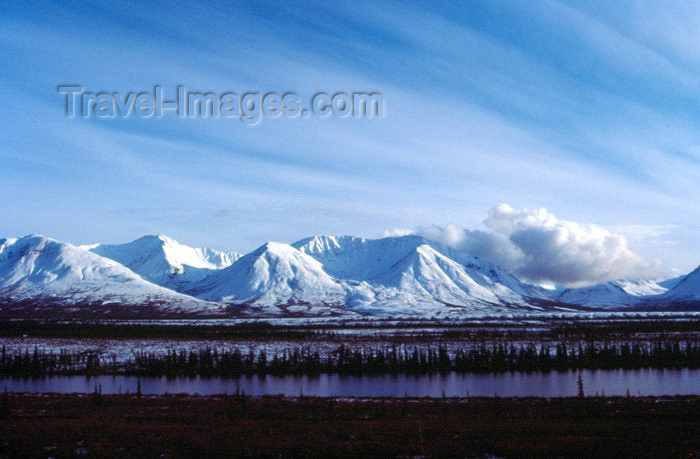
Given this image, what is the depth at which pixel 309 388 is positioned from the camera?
64.8 meters

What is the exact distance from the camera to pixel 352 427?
3459 centimetres

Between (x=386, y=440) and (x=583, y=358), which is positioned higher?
(x=386, y=440)

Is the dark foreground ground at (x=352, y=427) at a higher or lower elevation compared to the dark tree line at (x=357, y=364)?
higher

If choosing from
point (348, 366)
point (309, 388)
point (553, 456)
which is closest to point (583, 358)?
point (348, 366)

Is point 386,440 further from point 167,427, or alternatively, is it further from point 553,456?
point 167,427

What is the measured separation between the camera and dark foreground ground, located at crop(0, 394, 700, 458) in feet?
90.6

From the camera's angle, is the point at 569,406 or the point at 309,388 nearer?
the point at 569,406

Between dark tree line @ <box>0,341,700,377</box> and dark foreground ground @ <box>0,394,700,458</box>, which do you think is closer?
dark foreground ground @ <box>0,394,700,458</box>

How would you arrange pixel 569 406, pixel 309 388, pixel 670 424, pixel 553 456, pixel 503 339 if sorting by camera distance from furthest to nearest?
1. pixel 503 339
2. pixel 309 388
3. pixel 569 406
4. pixel 670 424
5. pixel 553 456

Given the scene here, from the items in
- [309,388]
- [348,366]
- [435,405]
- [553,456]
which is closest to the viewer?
[553,456]

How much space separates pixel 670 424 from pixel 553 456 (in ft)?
41.6

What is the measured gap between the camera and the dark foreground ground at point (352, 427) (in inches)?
1087

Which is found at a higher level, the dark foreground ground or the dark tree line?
the dark foreground ground

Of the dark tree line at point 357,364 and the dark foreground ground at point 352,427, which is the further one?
the dark tree line at point 357,364
